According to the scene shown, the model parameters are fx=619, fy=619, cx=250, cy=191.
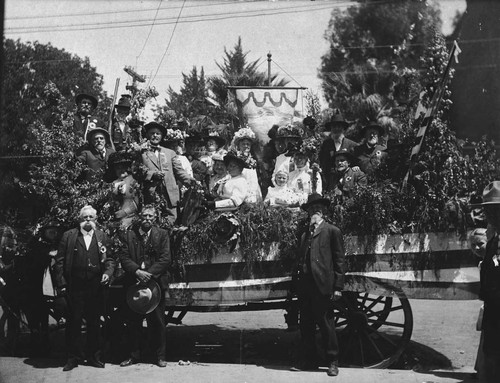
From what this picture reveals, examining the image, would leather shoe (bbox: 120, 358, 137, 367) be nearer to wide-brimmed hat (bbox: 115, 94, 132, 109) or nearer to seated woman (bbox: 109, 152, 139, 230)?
seated woman (bbox: 109, 152, 139, 230)

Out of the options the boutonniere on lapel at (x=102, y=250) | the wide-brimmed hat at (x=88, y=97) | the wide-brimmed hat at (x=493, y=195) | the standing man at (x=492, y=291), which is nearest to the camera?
the standing man at (x=492, y=291)

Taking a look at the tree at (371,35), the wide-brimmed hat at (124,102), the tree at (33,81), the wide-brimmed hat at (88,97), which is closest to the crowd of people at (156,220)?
the wide-brimmed hat at (88,97)

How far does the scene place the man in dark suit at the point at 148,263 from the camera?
7211 mm

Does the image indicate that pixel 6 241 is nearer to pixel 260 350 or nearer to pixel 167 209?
pixel 167 209

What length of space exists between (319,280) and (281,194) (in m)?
1.60

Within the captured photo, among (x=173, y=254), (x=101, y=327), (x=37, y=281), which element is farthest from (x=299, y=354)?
(x=37, y=281)

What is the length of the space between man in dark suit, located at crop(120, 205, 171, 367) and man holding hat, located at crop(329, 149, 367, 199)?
2192mm

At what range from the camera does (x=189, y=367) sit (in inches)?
285

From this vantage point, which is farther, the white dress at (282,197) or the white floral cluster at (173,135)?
the white floral cluster at (173,135)

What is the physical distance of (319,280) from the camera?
6.81 meters

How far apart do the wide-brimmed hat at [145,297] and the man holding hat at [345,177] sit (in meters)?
2.42

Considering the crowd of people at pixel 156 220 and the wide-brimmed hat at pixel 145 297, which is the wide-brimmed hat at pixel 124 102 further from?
the wide-brimmed hat at pixel 145 297

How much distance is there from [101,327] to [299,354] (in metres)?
2.54

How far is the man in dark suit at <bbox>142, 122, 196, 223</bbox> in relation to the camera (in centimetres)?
767
